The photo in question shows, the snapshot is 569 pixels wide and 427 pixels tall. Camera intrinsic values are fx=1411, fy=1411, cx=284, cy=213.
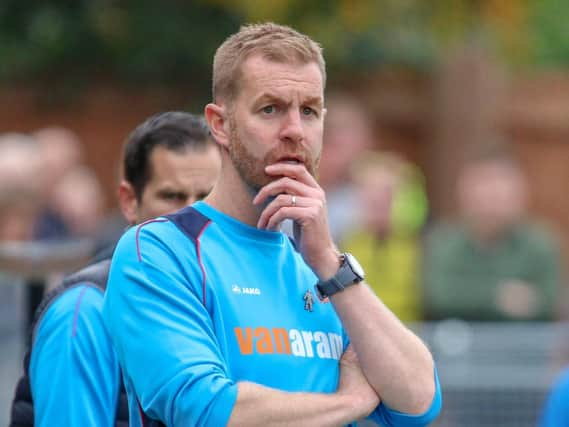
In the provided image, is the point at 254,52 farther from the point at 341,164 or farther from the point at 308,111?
the point at 341,164

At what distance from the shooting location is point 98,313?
4.29 m

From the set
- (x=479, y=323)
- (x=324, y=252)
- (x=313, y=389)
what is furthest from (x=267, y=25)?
(x=479, y=323)

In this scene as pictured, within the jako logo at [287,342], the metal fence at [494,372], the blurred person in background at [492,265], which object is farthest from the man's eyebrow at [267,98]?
the blurred person in background at [492,265]

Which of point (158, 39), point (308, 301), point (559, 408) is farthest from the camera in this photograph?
point (158, 39)

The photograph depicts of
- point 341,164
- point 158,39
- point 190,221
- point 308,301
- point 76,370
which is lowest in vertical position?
point 76,370

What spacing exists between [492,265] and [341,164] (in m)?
1.24

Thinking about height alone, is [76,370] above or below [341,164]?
below

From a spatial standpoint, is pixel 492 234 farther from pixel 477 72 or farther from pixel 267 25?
pixel 267 25

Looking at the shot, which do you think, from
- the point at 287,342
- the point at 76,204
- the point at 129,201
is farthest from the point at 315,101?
the point at 76,204

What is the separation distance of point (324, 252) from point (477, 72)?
10.2 metres

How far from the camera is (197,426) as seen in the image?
3.51 m

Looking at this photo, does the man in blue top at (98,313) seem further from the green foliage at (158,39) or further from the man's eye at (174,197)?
the green foliage at (158,39)

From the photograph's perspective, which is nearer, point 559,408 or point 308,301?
point 308,301

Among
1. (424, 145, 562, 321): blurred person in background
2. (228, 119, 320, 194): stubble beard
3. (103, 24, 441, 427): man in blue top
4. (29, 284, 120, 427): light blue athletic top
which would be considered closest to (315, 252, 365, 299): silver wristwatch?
(103, 24, 441, 427): man in blue top
